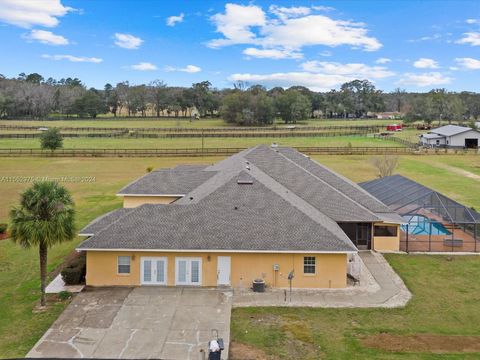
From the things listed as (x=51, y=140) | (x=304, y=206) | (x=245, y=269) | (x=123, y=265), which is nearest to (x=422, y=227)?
→ (x=304, y=206)

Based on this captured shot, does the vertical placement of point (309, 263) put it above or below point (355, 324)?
above

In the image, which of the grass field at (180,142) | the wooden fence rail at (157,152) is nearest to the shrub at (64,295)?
the wooden fence rail at (157,152)

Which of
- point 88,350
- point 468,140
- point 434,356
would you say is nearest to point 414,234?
point 434,356

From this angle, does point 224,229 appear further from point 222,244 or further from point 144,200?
point 144,200

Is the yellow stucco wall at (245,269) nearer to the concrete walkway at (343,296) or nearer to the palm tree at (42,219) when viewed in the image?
the concrete walkway at (343,296)

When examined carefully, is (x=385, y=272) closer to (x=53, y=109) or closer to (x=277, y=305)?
(x=277, y=305)

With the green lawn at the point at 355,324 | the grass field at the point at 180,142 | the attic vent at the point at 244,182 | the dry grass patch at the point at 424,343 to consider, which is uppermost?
the grass field at the point at 180,142

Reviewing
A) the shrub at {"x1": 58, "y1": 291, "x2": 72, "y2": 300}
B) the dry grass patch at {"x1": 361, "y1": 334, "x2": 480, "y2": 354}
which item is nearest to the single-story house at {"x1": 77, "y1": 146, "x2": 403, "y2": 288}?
the shrub at {"x1": 58, "y1": 291, "x2": 72, "y2": 300}
